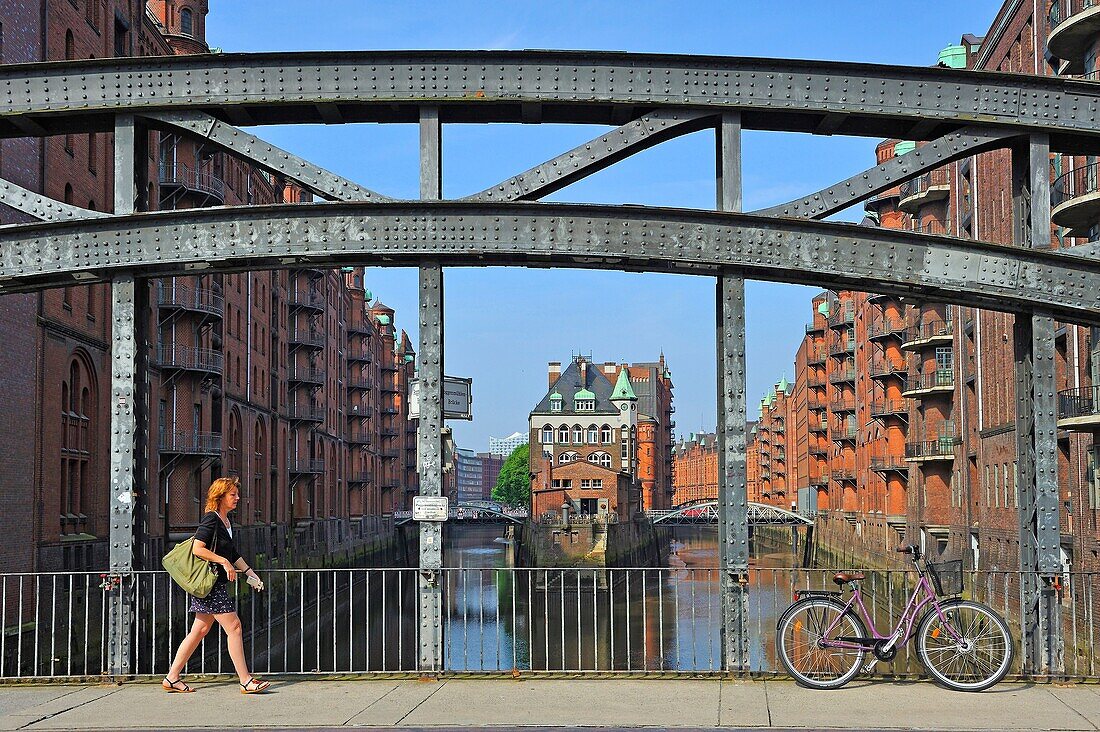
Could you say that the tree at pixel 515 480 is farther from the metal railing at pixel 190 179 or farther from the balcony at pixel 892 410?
the metal railing at pixel 190 179

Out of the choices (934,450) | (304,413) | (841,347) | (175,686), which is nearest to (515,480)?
(841,347)

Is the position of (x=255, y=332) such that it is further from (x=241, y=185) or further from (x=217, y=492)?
(x=217, y=492)

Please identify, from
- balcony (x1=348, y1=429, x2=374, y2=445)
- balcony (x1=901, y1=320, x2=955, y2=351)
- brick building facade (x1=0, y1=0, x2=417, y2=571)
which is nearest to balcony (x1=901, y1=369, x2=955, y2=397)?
balcony (x1=901, y1=320, x2=955, y2=351)

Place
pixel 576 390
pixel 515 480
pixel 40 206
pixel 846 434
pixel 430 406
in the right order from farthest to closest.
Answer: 1. pixel 515 480
2. pixel 576 390
3. pixel 846 434
4. pixel 40 206
5. pixel 430 406

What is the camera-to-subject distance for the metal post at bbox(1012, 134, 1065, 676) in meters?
10.9

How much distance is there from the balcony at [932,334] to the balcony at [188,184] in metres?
26.9

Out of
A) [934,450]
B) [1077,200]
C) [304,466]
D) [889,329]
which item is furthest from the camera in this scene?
[304,466]

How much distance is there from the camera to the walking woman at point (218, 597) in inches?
392

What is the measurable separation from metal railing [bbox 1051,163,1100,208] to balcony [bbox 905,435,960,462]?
787 inches

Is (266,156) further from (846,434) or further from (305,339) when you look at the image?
(846,434)

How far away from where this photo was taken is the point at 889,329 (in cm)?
5934

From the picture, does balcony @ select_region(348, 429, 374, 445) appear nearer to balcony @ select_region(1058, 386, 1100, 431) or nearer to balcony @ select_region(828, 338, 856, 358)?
balcony @ select_region(828, 338, 856, 358)

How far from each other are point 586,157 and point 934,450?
4135 centimetres

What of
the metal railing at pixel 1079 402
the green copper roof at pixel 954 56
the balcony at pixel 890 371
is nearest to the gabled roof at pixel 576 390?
the balcony at pixel 890 371
